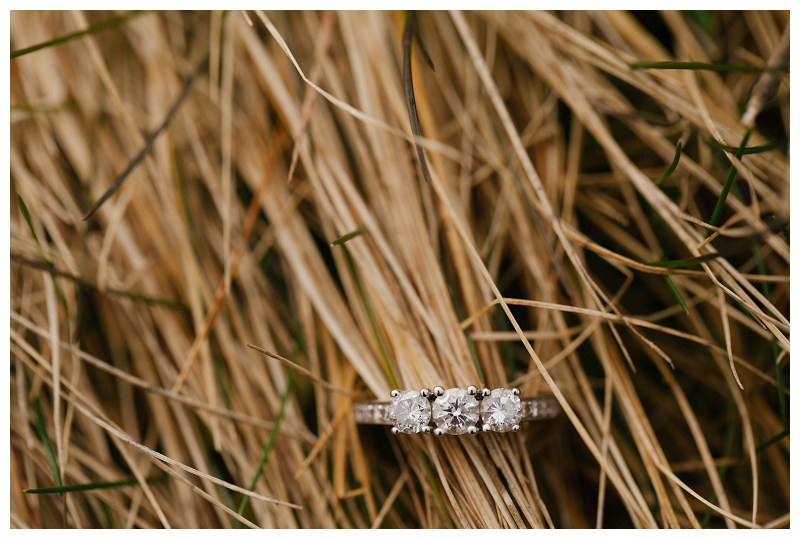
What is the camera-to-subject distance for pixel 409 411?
0.63 meters

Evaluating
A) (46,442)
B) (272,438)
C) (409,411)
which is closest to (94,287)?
(46,442)

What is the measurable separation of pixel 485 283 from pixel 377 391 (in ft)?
0.57

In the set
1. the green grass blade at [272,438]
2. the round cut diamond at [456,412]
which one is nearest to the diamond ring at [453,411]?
the round cut diamond at [456,412]

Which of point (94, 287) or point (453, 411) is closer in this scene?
point (453, 411)

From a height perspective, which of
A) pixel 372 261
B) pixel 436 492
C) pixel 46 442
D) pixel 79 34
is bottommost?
pixel 436 492

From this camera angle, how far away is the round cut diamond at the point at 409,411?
624 mm

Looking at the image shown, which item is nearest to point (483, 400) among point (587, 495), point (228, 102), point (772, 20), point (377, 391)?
point (377, 391)

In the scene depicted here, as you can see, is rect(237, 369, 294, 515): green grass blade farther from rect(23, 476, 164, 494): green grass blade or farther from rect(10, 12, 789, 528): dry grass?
rect(23, 476, 164, 494): green grass blade

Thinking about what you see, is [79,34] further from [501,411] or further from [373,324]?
[501,411]

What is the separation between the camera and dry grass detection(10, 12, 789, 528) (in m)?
0.69

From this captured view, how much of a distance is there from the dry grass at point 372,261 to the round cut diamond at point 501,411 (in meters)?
0.04

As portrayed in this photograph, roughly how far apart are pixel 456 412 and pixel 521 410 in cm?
7

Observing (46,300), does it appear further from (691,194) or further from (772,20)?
(772,20)

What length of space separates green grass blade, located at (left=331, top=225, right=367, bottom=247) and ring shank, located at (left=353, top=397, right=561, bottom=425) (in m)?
0.18
